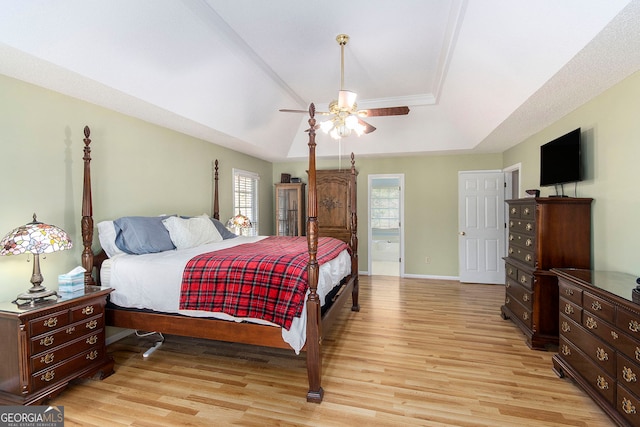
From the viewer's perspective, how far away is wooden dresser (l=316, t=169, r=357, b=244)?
6.06 metres

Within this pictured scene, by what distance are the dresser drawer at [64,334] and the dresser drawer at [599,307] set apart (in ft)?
12.3

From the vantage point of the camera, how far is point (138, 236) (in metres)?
3.02

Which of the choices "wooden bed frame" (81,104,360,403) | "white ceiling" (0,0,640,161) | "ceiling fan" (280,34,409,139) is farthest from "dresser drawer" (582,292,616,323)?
"ceiling fan" (280,34,409,139)

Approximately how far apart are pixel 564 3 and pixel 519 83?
1065mm

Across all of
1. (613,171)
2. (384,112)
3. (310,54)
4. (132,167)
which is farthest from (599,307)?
(132,167)

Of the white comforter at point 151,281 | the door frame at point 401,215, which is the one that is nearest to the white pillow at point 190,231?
the white comforter at point 151,281

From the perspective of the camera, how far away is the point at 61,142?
2762 millimetres

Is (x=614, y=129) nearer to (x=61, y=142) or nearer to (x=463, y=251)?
(x=463, y=251)

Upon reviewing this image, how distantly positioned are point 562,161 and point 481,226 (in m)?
2.61

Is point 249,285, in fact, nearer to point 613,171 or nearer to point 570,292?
point 570,292

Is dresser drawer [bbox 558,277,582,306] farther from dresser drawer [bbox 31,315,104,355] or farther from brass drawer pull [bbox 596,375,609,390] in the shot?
dresser drawer [bbox 31,315,104,355]

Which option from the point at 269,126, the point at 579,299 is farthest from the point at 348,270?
the point at 269,126

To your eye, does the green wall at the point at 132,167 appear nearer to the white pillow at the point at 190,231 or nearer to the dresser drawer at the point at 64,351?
the white pillow at the point at 190,231

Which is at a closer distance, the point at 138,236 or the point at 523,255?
the point at 138,236
